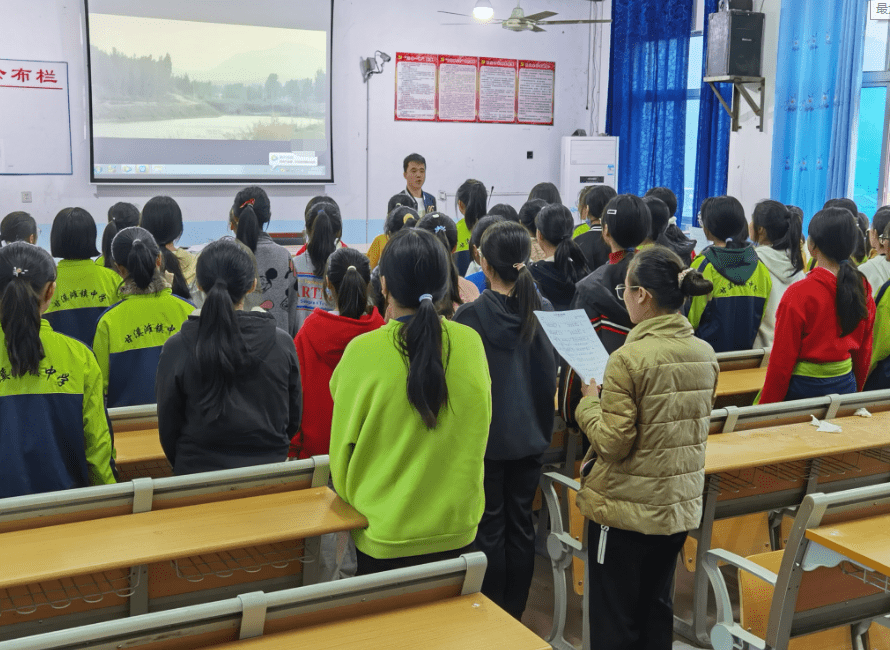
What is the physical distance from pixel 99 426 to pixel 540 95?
24.2 feet

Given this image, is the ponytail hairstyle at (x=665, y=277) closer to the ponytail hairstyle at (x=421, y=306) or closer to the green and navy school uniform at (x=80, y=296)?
the ponytail hairstyle at (x=421, y=306)

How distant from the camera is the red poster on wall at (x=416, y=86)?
7.96 metres

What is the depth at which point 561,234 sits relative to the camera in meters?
3.22

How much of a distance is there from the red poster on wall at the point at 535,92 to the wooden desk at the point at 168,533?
23.7 feet

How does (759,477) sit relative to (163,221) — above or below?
below

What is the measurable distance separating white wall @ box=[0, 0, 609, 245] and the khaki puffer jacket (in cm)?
599

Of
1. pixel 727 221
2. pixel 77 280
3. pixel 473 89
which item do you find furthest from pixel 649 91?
pixel 77 280

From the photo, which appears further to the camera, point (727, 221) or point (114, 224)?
point (114, 224)

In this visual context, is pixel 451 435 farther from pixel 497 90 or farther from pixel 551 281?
pixel 497 90

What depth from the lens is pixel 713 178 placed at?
291 inches

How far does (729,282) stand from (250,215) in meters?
2.10

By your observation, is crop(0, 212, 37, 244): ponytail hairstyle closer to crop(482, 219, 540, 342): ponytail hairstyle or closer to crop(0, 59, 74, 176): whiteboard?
crop(482, 219, 540, 342): ponytail hairstyle

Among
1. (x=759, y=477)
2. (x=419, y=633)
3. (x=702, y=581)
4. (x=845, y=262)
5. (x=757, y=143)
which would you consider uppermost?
(x=757, y=143)

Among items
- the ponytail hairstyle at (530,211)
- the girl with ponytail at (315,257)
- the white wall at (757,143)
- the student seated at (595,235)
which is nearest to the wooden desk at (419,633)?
Result: the girl with ponytail at (315,257)
